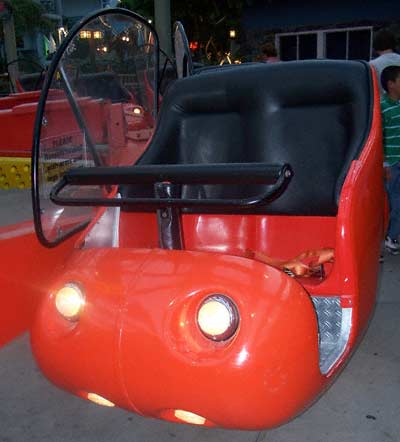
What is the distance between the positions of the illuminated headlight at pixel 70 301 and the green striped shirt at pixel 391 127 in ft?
8.72

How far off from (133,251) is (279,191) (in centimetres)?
57

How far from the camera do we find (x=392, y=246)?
396 cm

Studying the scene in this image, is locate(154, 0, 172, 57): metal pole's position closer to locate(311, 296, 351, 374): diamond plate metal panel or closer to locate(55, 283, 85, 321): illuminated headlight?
locate(311, 296, 351, 374): diamond plate metal panel

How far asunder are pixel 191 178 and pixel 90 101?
8.09 feet

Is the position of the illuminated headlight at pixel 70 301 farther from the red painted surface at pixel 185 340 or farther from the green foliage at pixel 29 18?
the green foliage at pixel 29 18

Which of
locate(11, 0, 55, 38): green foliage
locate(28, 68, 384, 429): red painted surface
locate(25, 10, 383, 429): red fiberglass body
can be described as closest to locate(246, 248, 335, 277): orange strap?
locate(25, 10, 383, 429): red fiberglass body

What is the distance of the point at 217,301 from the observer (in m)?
1.68

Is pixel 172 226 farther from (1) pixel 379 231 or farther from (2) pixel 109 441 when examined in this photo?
(1) pixel 379 231

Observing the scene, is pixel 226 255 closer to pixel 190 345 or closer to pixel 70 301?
pixel 190 345

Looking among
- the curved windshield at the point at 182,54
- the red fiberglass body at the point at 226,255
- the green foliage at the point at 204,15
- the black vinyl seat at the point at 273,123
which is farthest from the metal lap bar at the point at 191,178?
the green foliage at the point at 204,15

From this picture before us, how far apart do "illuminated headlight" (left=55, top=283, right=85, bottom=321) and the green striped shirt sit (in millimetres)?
2657

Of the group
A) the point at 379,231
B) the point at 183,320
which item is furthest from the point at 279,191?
the point at 379,231

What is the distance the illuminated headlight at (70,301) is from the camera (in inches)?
71.7

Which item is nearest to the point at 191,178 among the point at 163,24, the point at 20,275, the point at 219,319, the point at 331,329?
the point at 219,319
